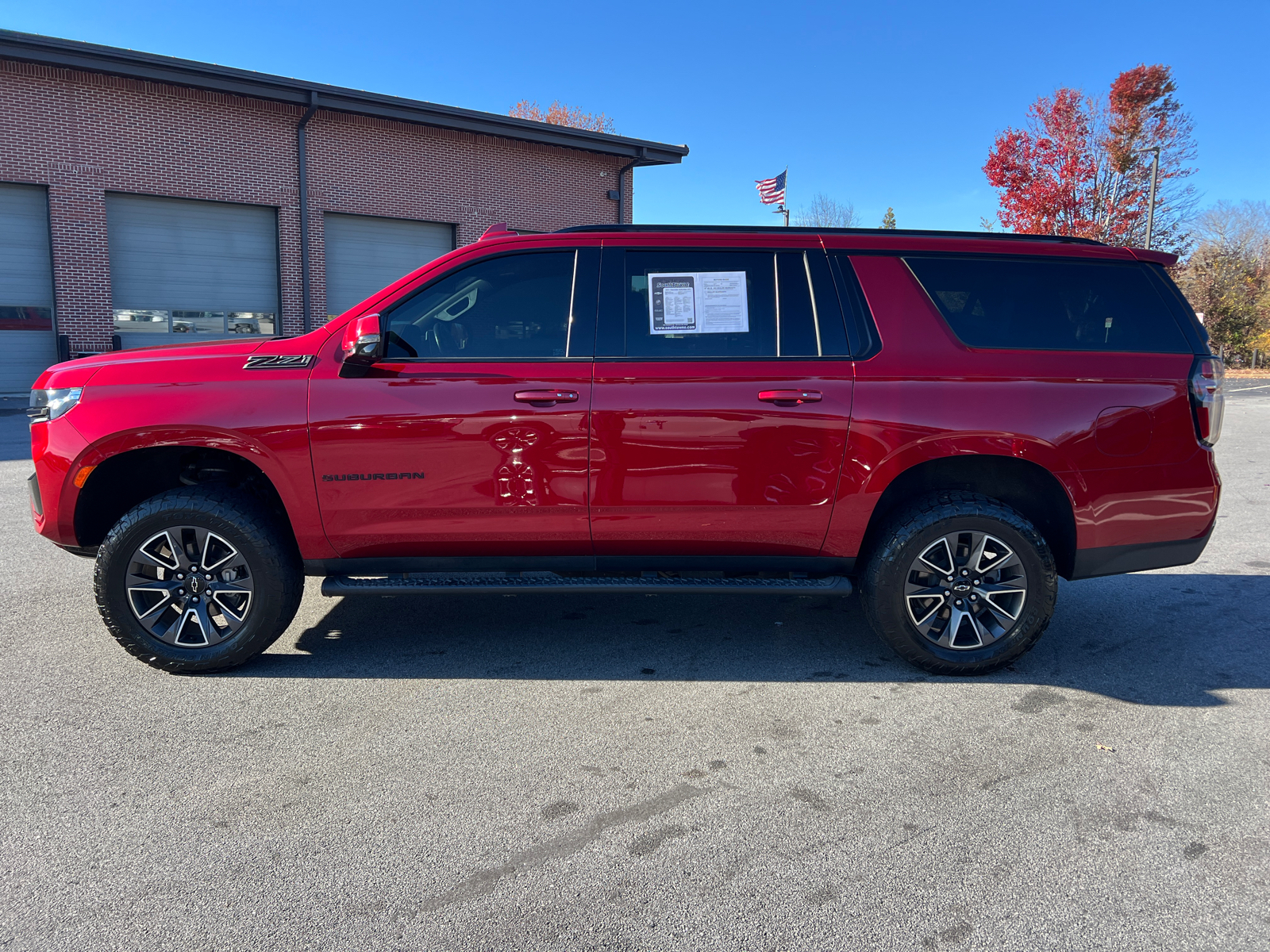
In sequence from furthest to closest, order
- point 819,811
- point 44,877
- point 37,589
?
point 37,589, point 819,811, point 44,877

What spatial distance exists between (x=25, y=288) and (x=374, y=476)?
18939mm

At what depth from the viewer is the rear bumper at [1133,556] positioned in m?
4.17

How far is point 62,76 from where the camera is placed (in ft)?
60.1

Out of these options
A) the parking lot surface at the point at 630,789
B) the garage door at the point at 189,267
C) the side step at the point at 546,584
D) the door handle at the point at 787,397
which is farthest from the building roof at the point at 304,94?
the door handle at the point at 787,397

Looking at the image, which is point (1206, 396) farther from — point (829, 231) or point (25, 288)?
point (25, 288)

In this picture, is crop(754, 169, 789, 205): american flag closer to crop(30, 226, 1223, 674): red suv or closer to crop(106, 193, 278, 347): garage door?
crop(106, 193, 278, 347): garage door

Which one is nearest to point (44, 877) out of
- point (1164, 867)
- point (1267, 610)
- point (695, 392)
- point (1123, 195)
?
point (695, 392)

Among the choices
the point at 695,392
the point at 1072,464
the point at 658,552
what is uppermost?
the point at 695,392

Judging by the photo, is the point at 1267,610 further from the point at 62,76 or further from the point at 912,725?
the point at 62,76

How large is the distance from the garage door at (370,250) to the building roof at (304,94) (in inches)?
101

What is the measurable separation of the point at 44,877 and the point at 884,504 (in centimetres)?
347

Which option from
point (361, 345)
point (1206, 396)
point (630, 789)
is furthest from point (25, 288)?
point (1206, 396)

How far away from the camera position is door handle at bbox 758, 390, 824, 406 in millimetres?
3980

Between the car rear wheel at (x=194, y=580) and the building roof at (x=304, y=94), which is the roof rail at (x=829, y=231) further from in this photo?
the building roof at (x=304, y=94)
